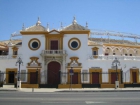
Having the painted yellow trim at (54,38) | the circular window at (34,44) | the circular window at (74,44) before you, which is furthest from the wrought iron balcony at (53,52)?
the circular window at (74,44)

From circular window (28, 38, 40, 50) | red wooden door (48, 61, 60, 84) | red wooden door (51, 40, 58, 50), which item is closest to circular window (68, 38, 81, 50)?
red wooden door (51, 40, 58, 50)

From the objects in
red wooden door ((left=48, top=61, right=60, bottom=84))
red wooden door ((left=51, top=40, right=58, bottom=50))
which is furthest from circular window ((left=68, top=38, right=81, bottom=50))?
red wooden door ((left=48, top=61, right=60, bottom=84))

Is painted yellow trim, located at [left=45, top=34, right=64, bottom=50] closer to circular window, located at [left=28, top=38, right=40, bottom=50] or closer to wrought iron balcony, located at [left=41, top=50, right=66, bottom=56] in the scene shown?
wrought iron balcony, located at [left=41, top=50, right=66, bottom=56]

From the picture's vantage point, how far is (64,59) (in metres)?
36.3

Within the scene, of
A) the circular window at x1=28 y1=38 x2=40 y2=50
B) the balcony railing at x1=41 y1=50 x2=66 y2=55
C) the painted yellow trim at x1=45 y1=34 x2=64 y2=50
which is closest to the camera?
the balcony railing at x1=41 y1=50 x2=66 y2=55

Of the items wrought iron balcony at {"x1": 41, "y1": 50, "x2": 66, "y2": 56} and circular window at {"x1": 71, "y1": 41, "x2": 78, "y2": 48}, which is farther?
circular window at {"x1": 71, "y1": 41, "x2": 78, "y2": 48}

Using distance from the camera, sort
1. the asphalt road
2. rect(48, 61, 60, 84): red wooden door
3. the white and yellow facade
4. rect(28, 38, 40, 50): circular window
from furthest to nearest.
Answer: rect(28, 38, 40, 50): circular window
rect(48, 61, 60, 84): red wooden door
the white and yellow facade
the asphalt road

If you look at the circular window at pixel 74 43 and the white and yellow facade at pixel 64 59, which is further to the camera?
the circular window at pixel 74 43

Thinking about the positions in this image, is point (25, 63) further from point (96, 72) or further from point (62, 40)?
point (96, 72)

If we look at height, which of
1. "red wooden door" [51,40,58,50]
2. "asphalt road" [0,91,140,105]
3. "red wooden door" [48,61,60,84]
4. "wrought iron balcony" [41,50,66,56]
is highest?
"red wooden door" [51,40,58,50]

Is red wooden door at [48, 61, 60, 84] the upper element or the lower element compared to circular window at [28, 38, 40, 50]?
lower

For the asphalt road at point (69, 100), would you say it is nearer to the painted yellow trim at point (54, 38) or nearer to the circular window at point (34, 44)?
the painted yellow trim at point (54, 38)

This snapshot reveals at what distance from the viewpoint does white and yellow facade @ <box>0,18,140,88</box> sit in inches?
1421

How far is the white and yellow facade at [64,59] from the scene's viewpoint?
36.1 metres
